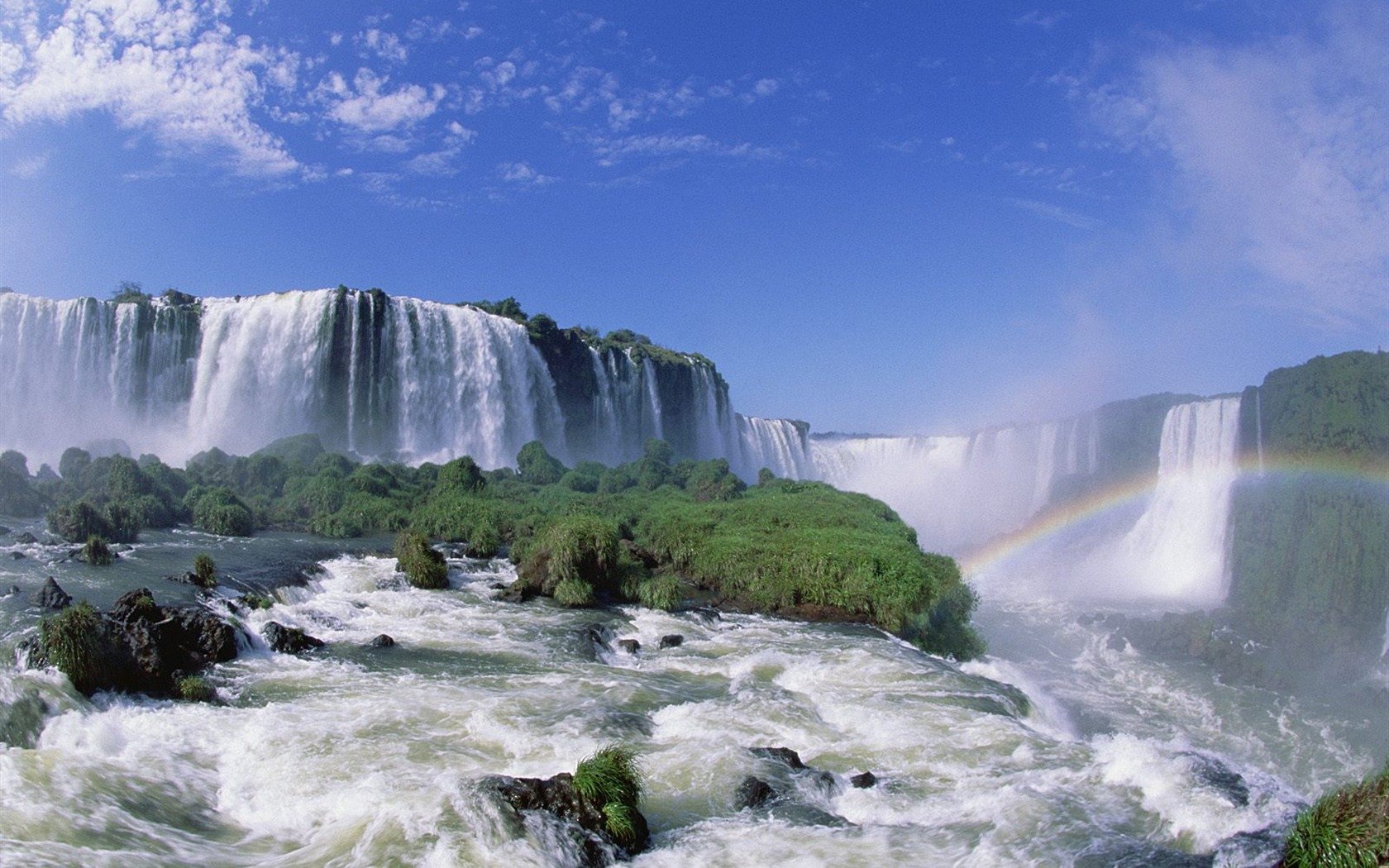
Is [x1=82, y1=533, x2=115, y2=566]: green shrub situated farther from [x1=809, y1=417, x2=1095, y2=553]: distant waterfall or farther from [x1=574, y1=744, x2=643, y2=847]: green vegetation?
[x1=809, y1=417, x2=1095, y2=553]: distant waterfall

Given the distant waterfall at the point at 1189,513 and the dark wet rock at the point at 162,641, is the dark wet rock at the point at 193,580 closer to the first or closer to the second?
the dark wet rock at the point at 162,641

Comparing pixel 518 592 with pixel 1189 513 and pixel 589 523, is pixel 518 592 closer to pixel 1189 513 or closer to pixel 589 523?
pixel 589 523

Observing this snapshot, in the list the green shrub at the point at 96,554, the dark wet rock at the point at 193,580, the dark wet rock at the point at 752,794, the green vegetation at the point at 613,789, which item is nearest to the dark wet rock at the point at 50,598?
the dark wet rock at the point at 193,580

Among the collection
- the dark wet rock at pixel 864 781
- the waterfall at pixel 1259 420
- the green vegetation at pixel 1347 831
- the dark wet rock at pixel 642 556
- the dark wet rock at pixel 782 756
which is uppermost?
the waterfall at pixel 1259 420

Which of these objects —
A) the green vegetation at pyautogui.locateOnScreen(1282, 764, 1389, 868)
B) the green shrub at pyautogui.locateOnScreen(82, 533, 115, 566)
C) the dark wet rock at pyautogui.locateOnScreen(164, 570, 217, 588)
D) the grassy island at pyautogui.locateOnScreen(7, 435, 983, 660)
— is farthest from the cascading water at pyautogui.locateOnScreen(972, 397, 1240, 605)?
the green shrub at pyautogui.locateOnScreen(82, 533, 115, 566)

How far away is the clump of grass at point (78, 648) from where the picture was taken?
1045 cm

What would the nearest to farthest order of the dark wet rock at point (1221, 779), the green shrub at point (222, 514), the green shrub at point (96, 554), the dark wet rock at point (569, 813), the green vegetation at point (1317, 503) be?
the dark wet rock at point (569, 813) → the dark wet rock at point (1221, 779) → the green shrub at point (96, 554) → the green shrub at point (222, 514) → the green vegetation at point (1317, 503)

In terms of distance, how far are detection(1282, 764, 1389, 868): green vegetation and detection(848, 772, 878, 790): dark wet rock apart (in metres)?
3.85

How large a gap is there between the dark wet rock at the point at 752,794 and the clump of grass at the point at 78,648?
26.3 ft

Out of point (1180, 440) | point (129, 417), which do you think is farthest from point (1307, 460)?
point (129, 417)

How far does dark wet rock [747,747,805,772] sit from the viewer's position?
9695 millimetres

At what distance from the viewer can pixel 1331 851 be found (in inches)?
237

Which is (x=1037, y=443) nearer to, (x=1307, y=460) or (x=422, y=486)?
(x=1307, y=460)

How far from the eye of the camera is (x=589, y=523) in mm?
21047
